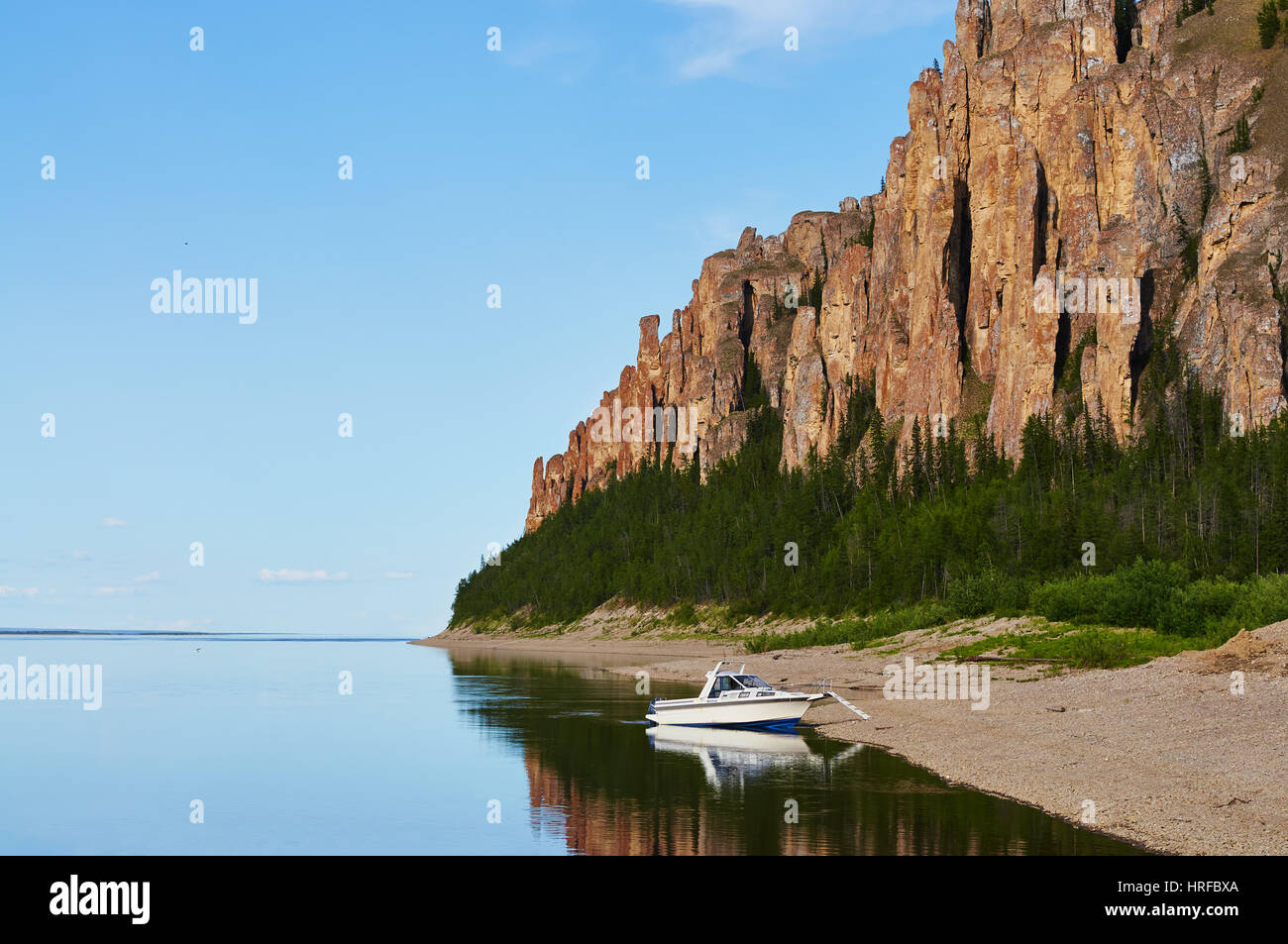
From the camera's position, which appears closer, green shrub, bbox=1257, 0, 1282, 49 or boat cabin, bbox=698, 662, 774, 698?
boat cabin, bbox=698, 662, 774, 698

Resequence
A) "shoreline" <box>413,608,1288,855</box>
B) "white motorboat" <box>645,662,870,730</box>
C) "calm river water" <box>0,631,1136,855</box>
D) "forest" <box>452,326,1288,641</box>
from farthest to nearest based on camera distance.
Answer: "forest" <box>452,326,1288,641</box> < "white motorboat" <box>645,662,870,730</box> < "calm river water" <box>0,631,1136,855</box> < "shoreline" <box>413,608,1288,855</box>

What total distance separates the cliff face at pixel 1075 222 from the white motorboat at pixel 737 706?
288 feet

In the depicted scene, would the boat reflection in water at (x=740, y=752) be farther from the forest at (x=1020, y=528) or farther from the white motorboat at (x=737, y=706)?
the forest at (x=1020, y=528)

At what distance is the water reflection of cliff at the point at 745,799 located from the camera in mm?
26297

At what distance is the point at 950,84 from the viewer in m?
178

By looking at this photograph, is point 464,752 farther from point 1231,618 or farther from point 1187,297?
point 1187,297

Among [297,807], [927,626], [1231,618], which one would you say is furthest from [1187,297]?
[297,807]

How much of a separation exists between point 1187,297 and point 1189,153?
931 inches

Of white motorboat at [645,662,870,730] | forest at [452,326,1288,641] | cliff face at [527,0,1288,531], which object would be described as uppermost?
cliff face at [527,0,1288,531]

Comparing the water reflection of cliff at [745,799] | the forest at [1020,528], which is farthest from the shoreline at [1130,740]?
the forest at [1020,528]

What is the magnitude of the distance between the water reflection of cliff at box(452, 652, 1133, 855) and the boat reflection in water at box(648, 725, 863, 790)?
0.06m

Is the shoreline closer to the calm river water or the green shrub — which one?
the calm river water

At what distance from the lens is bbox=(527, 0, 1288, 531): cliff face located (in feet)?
416

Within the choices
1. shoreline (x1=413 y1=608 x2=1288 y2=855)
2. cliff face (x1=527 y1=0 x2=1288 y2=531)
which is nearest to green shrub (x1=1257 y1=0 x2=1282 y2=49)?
cliff face (x1=527 y1=0 x2=1288 y2=531)
